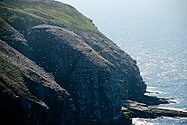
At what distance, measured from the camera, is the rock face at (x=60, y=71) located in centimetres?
12080

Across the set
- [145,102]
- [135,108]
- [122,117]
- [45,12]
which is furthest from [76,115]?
[45,12]

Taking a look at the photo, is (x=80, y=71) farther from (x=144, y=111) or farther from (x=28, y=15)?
(x=28, y=15)

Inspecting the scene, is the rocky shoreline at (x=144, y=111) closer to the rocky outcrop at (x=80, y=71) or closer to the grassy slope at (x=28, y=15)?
the rocky outcrop at (x=80, y=71)

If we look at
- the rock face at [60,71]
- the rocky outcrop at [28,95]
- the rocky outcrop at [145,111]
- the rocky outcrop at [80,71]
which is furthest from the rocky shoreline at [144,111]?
the rocky outcrop at [28,95]

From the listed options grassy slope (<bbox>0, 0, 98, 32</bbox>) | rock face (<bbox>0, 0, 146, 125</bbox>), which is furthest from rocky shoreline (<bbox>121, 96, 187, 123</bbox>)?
grassy slope (<bbox>0, 0, 98, 32</bbox>)

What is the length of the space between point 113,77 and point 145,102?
92.7 ft

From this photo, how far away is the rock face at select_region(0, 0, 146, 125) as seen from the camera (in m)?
121

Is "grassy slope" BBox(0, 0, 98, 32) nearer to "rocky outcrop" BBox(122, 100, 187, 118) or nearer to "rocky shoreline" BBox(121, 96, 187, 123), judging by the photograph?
"rocky shoreline" BBox(121, 96, 187, 123)

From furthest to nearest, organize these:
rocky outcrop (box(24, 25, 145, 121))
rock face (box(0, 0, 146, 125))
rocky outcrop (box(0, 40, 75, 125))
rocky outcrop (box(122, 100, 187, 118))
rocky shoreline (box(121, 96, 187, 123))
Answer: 1. rocky outcrop (box(122, 100, 187, 118))
2. rocky shoreline (box(121, 96, 187, 123))
3. rocky outcrop (box(24, 25, 145, 121))
4. rock face (box(0, 0, 146, 125))
5. rocky outcrop (box(0, 40, 75, 125))

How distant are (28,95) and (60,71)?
3745 centimetres

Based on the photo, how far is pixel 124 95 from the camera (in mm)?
167125

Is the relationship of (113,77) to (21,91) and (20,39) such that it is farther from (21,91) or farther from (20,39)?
(21,91)

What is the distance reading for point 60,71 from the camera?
15012cm

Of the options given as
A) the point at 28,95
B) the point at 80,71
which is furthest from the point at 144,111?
the point at 28,95
